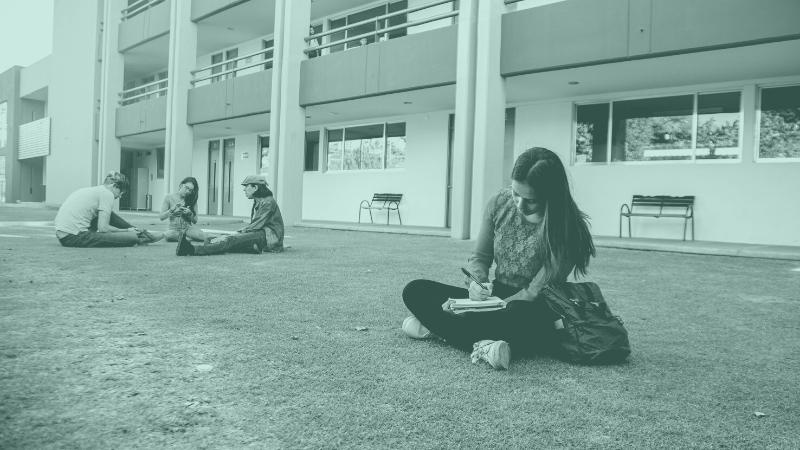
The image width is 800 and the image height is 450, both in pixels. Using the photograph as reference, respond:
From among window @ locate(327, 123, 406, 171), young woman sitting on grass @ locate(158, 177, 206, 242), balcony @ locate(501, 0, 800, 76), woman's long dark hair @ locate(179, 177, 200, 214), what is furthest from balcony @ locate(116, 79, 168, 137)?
balcony @ locate(501, 0, 800, 76)

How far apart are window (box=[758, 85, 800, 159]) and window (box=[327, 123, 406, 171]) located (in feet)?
30.7

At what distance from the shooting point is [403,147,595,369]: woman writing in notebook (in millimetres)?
3186

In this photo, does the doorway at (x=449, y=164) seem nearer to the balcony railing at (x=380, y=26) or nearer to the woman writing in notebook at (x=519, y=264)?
the balcony railing at (x=380, y=26)

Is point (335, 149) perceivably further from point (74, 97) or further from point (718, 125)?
point (74, 97)

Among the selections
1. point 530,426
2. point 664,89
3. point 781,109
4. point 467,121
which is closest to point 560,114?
point 664,89

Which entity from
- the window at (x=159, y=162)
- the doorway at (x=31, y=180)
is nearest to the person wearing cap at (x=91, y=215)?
Answer: the window at (x=159, y=162)

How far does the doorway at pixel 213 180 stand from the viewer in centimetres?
2591

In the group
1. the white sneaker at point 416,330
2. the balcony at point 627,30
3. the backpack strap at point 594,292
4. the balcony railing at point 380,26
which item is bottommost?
the white sneaker at point 416,330

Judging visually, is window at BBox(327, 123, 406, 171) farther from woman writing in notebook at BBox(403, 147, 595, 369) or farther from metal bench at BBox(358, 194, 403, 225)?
woman writing in notebook at BBox(403, 147, 595, 369)

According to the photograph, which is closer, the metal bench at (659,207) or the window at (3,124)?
the metal bench at (659,207)

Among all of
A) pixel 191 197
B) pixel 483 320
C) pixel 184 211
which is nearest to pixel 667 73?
pixel 191 197

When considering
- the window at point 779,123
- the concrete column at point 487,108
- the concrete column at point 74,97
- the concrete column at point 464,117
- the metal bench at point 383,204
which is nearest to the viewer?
the window at point 779,123

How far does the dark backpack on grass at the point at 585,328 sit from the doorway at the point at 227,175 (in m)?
23.2

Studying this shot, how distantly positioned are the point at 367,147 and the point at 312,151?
288 centimetres
